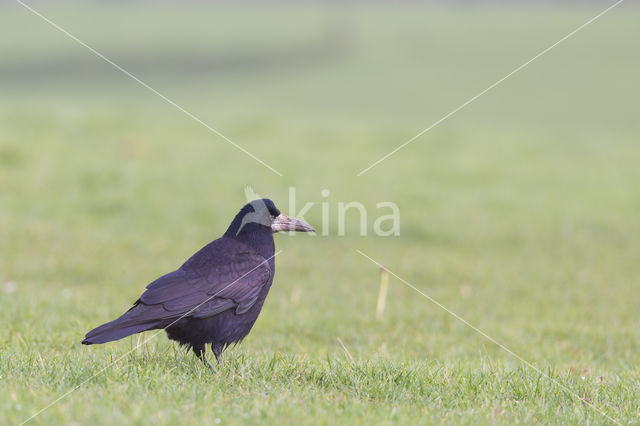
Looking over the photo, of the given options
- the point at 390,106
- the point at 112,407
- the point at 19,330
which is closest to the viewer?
the point at 112,407

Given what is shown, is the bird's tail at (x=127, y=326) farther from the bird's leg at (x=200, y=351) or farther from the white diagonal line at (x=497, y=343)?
the white diagonal line at (x=497, y=343)

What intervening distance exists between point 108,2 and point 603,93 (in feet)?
121

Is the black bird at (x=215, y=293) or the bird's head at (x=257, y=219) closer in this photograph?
the black bird at (x=215, y=293)

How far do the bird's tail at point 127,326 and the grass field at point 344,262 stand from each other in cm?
21

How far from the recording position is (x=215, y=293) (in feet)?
16.0

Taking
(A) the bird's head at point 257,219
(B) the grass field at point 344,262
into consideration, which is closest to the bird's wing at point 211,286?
(A) the bird's head at point 257,219

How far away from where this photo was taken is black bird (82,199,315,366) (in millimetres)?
4672

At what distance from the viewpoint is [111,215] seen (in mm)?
11484

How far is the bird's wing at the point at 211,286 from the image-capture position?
15.6 ft

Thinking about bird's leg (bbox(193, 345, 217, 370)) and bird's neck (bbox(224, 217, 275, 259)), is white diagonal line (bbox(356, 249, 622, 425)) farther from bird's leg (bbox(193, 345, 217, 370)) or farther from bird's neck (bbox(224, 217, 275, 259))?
bird's leg (bbox(193, 345, 217, 370))

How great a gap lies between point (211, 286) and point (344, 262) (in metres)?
5.43

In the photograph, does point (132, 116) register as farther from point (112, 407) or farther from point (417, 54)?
point (417, 54)

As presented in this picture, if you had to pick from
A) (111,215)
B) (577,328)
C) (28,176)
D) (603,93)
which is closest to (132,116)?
(28,176)

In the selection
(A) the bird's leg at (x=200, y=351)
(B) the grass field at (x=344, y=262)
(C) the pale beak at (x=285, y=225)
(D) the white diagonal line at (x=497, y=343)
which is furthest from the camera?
(C) the pale beak at (x=285, y=225)
